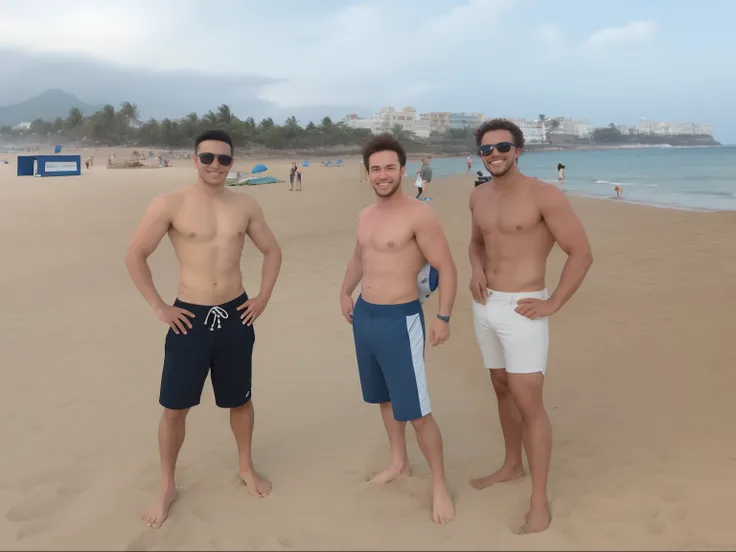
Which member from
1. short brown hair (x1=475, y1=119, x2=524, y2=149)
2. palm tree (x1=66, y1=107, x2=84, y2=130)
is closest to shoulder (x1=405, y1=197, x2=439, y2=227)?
short brown hair (x1=475, y1=119, x2=524, y2=149)

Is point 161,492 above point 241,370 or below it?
below

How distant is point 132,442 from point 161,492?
1039mm

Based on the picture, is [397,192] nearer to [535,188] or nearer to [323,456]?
[535,188]

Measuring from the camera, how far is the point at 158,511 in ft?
10.6

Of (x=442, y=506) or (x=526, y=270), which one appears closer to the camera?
(x=526, y=270)

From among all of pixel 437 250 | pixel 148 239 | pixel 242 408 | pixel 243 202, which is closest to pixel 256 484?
pixel 242 408

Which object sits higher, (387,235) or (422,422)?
(387,235)

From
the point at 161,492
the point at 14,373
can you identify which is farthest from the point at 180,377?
the point at 14,373

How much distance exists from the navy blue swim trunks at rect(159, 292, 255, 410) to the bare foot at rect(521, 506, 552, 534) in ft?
6.18

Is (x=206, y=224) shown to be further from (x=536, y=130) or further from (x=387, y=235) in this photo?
(x=536, y=130)

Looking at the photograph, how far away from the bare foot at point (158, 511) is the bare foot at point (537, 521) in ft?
6.95

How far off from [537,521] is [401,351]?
1230 mm

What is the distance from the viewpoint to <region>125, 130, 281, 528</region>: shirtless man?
3150mm

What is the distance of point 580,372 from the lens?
5.46m
